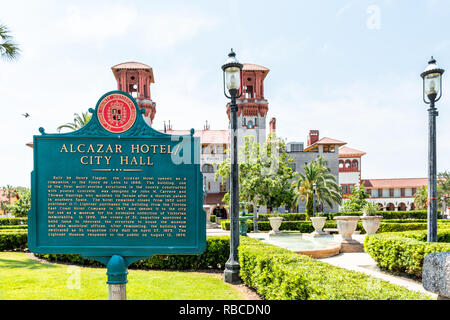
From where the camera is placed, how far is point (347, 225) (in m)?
Answer: 15.4

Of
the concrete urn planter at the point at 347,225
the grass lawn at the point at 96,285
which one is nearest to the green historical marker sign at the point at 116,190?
the grass lawn at the point at 96,285

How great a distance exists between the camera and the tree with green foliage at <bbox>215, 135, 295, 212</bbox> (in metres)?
24.8

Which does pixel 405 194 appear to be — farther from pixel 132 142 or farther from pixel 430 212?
pixel 132 142

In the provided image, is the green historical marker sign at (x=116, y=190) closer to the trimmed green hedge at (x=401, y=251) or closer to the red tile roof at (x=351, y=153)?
the trimmed green hedge at (x=401, y=251)

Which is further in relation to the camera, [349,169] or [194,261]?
[349,169]

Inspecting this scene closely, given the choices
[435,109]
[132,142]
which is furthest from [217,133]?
[132,142]

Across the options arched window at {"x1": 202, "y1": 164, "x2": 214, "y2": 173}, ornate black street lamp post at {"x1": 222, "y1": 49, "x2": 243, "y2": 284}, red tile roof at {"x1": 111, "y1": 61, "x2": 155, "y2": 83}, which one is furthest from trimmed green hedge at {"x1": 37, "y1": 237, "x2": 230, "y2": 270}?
red tile roof at {"x1": 111, "y1": 61, "x2": 155, "y2": 83}

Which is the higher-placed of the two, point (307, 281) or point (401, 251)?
point (307, 281)

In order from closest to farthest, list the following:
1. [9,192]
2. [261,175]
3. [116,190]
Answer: [116,190], [261,175], [9,192]

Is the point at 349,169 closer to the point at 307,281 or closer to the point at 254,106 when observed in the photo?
the point at 254,106

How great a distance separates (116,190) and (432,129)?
9214 millimetres

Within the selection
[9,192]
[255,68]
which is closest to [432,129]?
[255,68]

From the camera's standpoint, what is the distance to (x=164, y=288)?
25.5 feet
